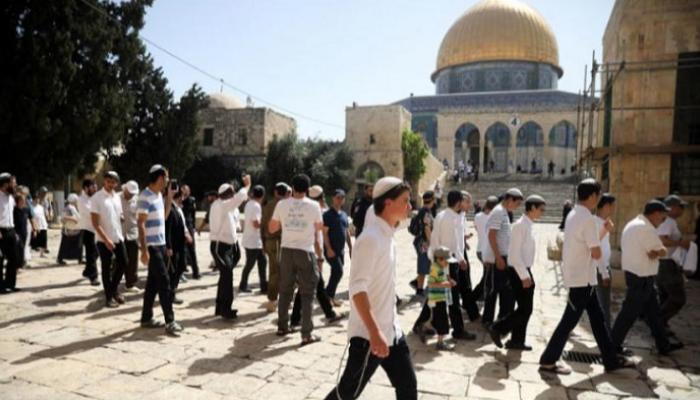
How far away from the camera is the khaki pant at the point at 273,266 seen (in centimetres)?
612

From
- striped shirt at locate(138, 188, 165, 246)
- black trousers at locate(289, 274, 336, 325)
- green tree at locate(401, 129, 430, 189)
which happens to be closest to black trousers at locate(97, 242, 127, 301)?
striped shirt at locate(138, 188, 165, 246)

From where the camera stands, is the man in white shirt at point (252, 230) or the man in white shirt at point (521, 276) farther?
the man in white shirt at point (252, 230)

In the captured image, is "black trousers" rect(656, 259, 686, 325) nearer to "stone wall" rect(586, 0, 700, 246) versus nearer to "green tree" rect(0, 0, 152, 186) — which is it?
"stone wall" rect(586, 0, 700, 246)

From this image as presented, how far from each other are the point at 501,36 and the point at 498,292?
39.4 m

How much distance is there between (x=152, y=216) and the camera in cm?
492

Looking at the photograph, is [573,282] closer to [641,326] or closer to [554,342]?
[554,342]

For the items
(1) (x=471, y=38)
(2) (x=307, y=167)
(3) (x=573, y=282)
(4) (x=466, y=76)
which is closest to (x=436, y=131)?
(4) (x=466, y=76)

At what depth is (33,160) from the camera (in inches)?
569

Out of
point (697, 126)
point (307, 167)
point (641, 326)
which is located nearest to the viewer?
point (641, 326)

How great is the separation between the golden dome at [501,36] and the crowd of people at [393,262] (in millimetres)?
37351

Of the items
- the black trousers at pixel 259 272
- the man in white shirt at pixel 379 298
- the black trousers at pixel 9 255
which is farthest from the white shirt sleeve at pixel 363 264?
the black trousers at pixel 9 255

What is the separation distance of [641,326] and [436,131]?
118ft

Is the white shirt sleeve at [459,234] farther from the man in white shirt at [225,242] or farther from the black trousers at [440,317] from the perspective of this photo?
the man in white shirt at [225,242]

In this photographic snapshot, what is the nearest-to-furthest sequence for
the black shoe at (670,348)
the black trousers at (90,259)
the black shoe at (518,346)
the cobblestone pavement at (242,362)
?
the cobblestone pavement at (242,362)
the black shoe at (670,348)
the black shoe at (518,346)
the black trousers at (90,259)
